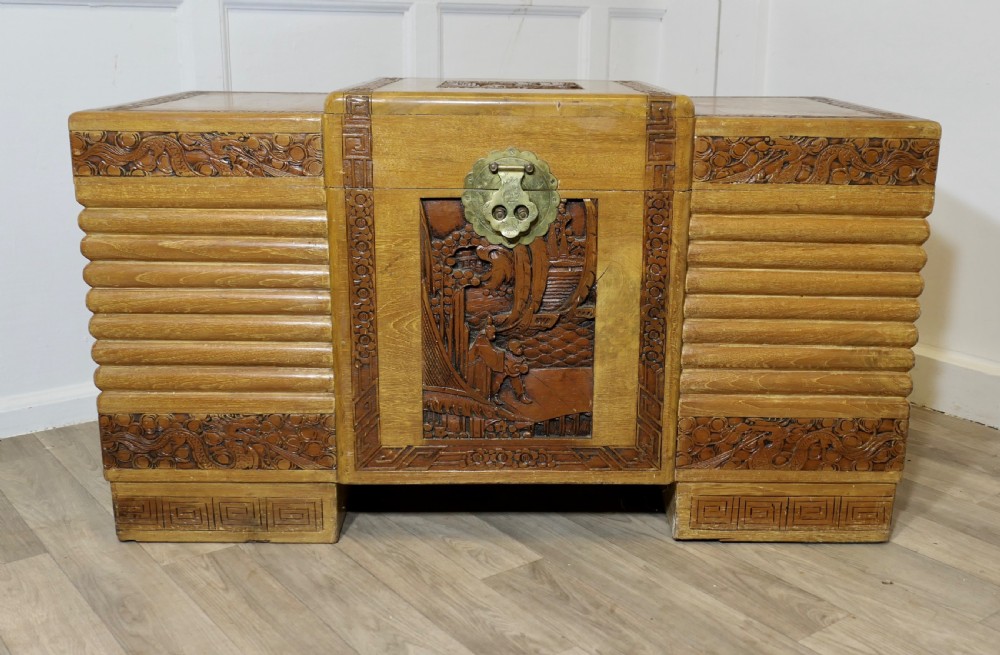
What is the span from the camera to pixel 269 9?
2006mm

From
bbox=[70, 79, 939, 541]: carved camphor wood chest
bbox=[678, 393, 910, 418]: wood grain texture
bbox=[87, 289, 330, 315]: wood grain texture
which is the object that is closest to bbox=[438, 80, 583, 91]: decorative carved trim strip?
bbox=[70, 79, 939, 541]: carved camphor wood chest

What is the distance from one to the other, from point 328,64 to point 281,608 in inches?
45.5

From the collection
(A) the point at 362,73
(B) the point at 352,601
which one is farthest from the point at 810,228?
(A) the point at 362,73

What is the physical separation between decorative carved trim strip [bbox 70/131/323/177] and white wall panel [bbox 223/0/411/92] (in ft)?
2.10

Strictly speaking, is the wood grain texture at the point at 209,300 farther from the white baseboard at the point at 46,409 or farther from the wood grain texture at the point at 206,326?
the white baseboard at the point at 46,409

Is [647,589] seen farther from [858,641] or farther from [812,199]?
[812,199]

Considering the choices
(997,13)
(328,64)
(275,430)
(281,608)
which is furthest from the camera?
(328,64)

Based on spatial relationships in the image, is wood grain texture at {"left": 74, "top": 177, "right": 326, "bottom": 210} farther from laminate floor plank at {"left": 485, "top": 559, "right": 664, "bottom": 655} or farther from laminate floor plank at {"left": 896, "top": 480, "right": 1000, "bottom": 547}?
laminate floor plank at {"left": 896, "top": 480, "right": 1000, "bottom": 547}

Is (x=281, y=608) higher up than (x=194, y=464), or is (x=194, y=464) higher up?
(x=194, y=464)

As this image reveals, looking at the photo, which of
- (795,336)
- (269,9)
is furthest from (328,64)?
(795,336)

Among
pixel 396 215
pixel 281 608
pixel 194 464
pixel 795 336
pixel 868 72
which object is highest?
pixel 868 72

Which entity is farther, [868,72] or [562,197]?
[868,72]

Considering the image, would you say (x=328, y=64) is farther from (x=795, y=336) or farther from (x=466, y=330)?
(x=795, y=336)

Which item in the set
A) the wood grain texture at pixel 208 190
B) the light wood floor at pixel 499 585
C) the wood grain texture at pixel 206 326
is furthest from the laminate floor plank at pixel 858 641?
the wood grain texture at pixel 208 190
